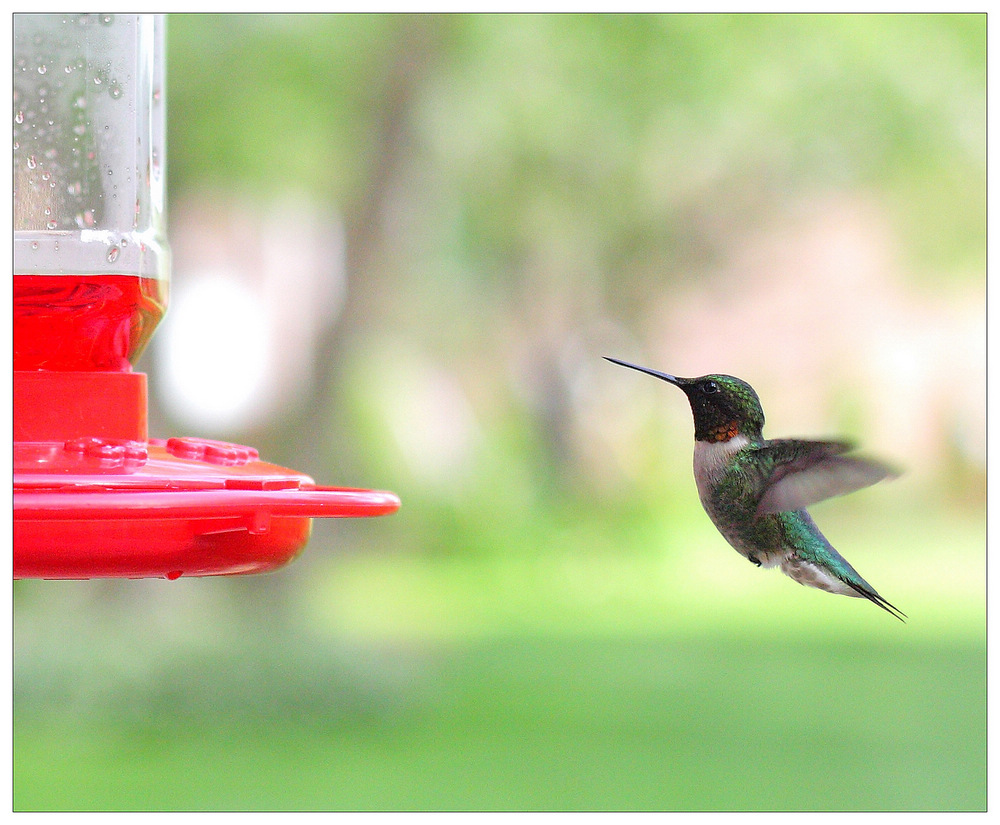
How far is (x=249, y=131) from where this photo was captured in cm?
687

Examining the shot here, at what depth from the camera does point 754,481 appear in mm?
1796

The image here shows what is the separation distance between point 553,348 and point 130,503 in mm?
9737

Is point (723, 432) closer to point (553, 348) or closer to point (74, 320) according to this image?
point (74, 320)

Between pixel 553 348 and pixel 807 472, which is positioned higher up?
pixel 553 348

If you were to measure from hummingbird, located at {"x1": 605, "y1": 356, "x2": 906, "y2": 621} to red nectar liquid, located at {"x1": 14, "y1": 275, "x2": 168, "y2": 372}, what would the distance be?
776mm

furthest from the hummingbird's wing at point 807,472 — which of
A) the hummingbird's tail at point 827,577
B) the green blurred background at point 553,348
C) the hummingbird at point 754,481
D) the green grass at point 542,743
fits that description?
the green grass at point 542,743

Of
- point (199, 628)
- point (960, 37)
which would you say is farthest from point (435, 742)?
point (960, 37)

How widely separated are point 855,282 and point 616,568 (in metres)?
3.75

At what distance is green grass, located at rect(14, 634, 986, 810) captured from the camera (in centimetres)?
582

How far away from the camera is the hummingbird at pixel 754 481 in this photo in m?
1.74

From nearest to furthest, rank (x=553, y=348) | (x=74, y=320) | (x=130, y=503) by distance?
(x=130, y=503)
(x=74, y=320)
(x=553, y=348)

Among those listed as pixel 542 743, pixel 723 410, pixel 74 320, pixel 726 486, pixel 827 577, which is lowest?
pixel 542 743

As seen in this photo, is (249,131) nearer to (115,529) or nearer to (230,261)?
(230,261)

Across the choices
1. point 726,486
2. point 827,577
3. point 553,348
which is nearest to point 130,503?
point 726,486
